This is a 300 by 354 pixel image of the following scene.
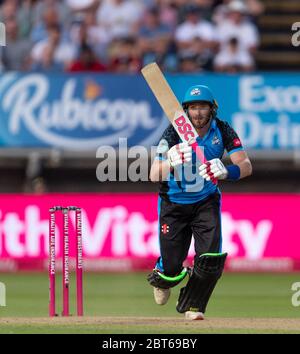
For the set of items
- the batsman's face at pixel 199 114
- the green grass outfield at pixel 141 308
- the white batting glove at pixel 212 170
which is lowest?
the green grass outfield at pixel 141 308

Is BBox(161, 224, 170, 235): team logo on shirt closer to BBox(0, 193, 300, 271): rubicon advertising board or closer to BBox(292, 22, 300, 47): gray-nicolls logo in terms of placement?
BBox(0, 193, 300, 271): rubicon advertising board

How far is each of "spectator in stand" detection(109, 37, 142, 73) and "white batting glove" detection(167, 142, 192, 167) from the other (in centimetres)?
812

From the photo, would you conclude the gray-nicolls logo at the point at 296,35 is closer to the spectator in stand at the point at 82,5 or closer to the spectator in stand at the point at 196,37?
the spectator in stand at the point at 196,37

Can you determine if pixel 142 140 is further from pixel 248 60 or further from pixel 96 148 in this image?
pixel 248 60

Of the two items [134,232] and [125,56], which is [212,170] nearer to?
[134,232]

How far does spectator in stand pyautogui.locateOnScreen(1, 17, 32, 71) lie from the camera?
58.0 feet

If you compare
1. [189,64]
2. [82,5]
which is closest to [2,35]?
[82,5]

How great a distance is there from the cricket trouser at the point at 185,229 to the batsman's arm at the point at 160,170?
0.97 ft

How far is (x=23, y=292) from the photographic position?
1366 cm

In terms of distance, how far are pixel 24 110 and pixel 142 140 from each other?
1744 millimetres

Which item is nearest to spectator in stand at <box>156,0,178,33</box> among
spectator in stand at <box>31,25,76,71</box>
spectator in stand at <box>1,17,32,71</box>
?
spectator in stand at <box>31,25,76,71</box>

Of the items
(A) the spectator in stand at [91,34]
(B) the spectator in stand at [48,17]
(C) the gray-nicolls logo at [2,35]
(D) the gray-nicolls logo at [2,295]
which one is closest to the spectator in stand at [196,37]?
(A) the spectator in stand at [91,34]

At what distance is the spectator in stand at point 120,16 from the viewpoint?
17828 mm

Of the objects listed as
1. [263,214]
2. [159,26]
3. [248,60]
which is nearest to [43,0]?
[159,26]
